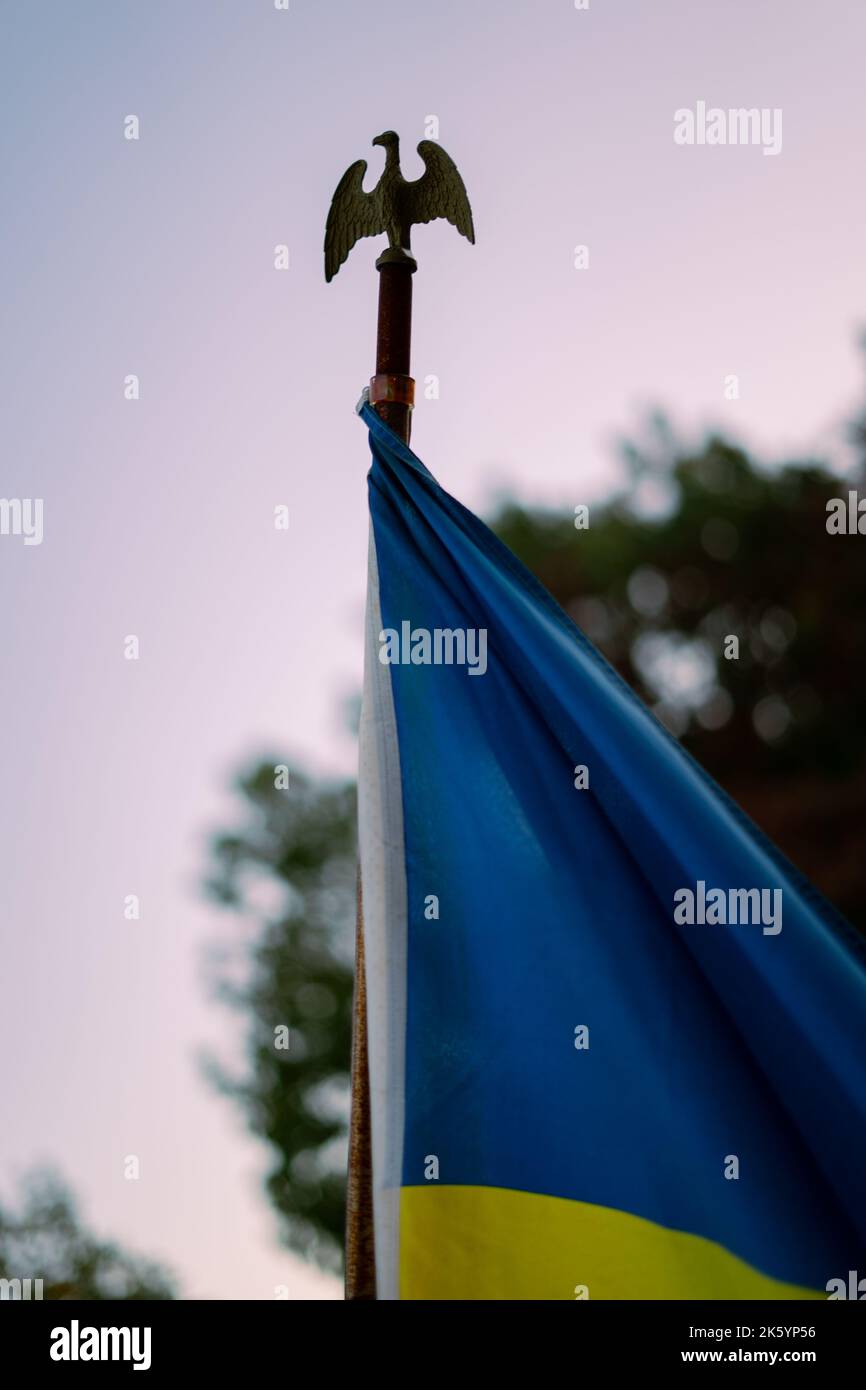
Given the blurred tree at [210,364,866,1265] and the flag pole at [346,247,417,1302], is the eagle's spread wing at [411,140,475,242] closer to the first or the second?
the flag pole at [346,247,417,1302]

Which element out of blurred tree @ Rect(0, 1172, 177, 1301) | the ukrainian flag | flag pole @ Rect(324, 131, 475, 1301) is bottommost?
blurred tree @ Rect(0, 1172, 177, 1301)

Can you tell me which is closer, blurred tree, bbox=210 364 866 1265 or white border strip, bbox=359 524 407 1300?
white border strip, bbox=359 524 407 1300

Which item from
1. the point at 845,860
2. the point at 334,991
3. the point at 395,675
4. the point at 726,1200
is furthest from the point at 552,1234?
the point at 334,991

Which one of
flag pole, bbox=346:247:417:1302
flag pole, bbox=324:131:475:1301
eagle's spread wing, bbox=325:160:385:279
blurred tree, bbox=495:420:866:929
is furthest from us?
blurred tree, bbox=495:420:866:929

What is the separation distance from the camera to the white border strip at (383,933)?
1952 mm

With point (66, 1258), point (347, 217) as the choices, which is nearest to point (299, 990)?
point (66, 1258)

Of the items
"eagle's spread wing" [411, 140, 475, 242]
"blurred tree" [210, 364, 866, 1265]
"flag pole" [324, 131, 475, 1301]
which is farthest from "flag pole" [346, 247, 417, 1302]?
"blurred tree" [210, 364, 866, 1265]

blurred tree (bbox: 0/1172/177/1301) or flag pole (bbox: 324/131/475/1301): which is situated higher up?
flag pole (bbox: 324/131/475/1301)

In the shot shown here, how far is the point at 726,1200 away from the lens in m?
1.86

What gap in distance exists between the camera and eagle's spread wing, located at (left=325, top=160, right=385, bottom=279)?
2.57 m

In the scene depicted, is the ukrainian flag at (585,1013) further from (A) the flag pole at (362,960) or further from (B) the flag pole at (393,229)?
(B) the flag pole at (393,229)

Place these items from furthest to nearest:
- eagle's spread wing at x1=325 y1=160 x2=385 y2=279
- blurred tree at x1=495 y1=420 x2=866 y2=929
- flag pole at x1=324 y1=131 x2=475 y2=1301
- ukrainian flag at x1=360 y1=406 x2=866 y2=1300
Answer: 1. blurred tree at x1=495 y1=420 x2=866 y2=929
2. eagle's spread wing at x1=325 y1=160 x2=385 y2=279
3. flag pole at x1=324 y1=131 x2=475 y2=1301
4. ukrainian flag at x1=360 y1=406 x2=866 y2=1300
